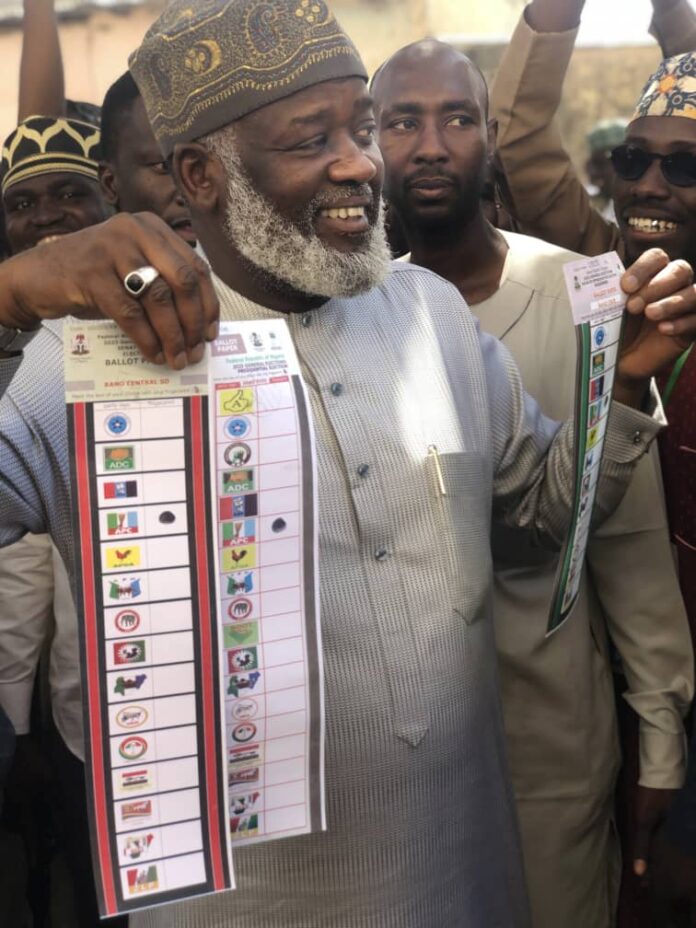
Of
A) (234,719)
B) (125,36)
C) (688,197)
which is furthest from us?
(125,36)

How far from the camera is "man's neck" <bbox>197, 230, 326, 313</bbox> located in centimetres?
202

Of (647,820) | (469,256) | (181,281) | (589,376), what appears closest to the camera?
(181,281)

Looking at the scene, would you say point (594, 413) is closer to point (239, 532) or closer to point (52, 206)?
point (239, 532)

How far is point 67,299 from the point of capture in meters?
1.53

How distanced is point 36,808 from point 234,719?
5.05ft

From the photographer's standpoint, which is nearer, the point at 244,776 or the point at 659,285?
the point at 244,776

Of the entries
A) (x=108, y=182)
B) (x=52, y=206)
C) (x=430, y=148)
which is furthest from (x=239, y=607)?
(x=52, y=206)

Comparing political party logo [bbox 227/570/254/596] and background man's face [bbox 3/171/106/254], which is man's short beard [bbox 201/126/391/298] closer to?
political party logo [bbox 227/570/254/596]

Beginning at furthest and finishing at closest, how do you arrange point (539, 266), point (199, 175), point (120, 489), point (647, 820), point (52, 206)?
1. point (52, 206)
2. point (539, 266)
3. point (647, 820)
4. point (199, 175)
5. point (120, 489)

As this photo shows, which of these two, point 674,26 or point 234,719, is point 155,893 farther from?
point 674,26

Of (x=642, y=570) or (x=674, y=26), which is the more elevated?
(x=674, y=26)

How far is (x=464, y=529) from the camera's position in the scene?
199 cm

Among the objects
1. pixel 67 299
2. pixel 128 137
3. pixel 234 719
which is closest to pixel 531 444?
pixel 234 719

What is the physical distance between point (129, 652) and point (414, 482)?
23.9 inches
